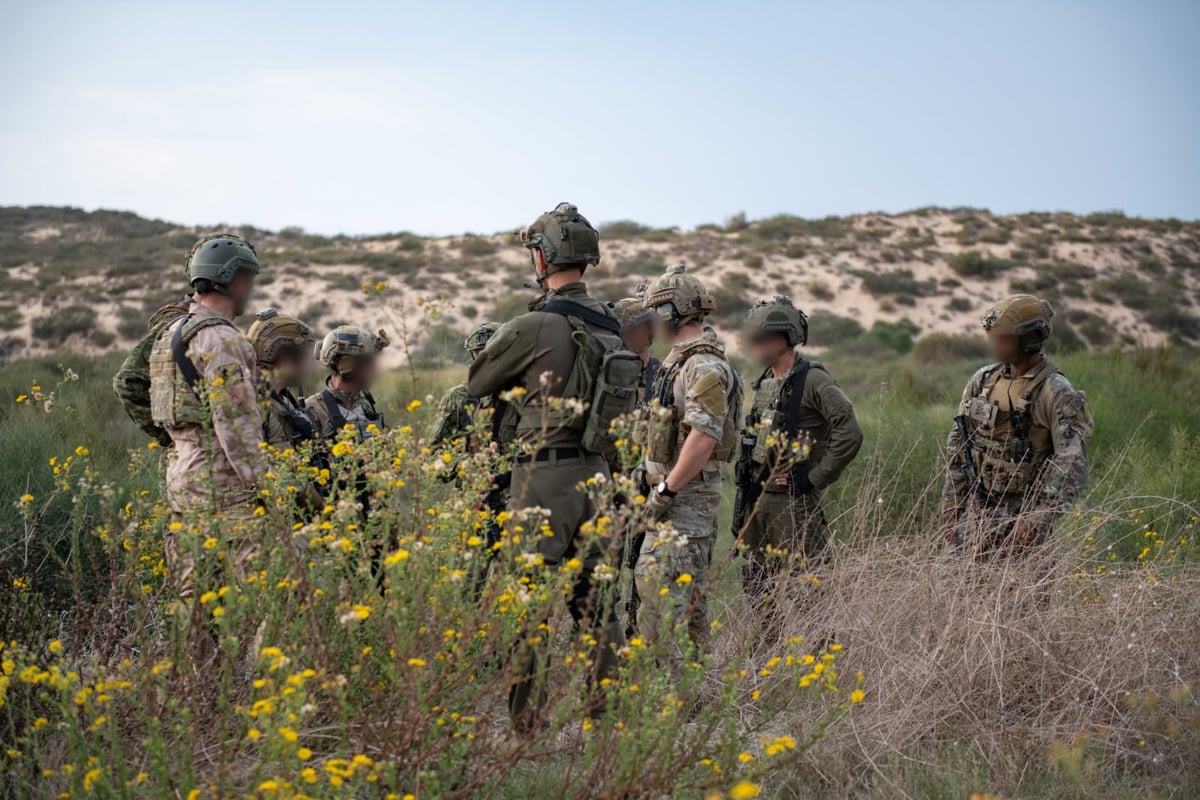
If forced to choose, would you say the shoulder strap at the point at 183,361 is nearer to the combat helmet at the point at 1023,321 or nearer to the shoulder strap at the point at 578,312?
the shoulder strap at the point at 578,312

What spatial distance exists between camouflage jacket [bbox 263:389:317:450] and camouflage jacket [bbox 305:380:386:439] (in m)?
0.21

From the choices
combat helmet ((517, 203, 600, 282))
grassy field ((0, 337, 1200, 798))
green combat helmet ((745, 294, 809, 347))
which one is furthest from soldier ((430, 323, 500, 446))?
green combat helmet ((745, 294, 809, 347))

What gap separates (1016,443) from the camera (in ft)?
17.6

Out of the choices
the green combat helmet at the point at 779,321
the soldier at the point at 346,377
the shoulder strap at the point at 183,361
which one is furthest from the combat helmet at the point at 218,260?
the green combat helmet at the point at 779,321

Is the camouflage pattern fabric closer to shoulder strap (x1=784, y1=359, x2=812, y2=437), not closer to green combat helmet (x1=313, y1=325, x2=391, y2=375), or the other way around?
shoulder strap (x1=784, y1=359, x2=812, y2=437)

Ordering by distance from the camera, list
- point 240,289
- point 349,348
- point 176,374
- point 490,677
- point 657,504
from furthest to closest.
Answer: point 349,348
point 657,504
point 240,289
point 176,374
point 490,677

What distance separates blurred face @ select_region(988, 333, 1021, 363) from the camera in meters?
5.27

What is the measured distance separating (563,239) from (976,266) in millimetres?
36641

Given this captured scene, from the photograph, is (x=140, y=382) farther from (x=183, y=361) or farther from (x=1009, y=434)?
(x=1009, y=434)

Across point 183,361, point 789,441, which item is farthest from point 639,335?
point 183,361

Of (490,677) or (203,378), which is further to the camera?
(203,378)

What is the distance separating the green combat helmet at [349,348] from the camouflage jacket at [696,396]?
1.65 meters

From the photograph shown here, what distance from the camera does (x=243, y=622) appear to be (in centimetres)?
305

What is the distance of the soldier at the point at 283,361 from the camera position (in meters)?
4.97
